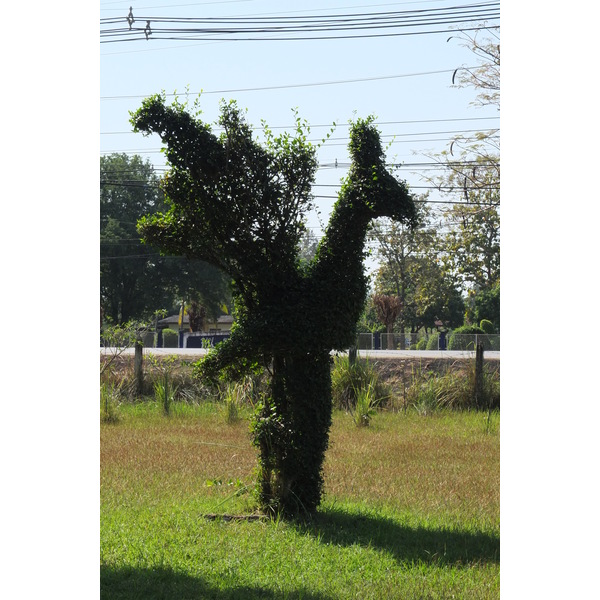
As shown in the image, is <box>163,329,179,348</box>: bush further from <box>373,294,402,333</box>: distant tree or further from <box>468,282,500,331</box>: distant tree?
<box>468,282,500,331</box>: distant tree

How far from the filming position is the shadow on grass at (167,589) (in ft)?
15.1

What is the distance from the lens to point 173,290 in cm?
3800

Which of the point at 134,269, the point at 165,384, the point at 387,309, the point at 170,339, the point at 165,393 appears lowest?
the point at 165,393

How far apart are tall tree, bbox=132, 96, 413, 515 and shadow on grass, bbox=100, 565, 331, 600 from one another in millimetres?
1703

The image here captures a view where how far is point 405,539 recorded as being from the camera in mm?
5855

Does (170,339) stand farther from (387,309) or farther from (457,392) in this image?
(457,392)

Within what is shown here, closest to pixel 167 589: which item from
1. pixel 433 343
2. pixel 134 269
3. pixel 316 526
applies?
pixel 316 526

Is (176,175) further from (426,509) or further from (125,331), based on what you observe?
(125,331)

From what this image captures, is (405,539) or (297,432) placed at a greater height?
(297,432)

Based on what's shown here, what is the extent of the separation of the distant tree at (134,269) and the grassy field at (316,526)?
84.1 feet

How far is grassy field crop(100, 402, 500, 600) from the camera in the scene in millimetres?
4816

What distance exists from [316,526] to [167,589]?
177 cm
